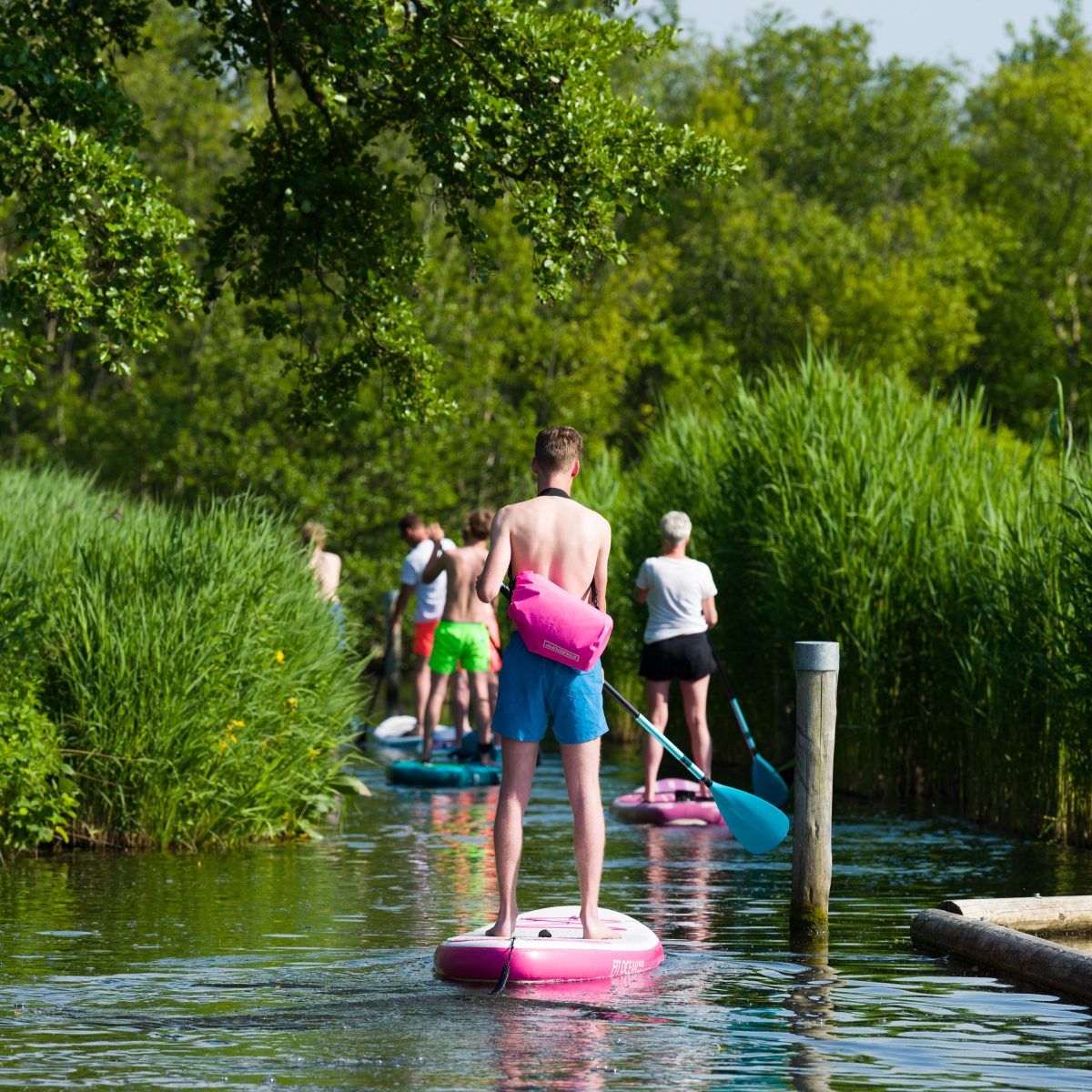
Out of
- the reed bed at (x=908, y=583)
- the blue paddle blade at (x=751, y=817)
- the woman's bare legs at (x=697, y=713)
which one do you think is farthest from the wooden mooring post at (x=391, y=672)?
the blue paddle blade at (x=751, y=817)

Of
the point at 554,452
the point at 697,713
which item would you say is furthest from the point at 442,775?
the point at 554,452

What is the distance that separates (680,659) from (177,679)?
3.55 meters

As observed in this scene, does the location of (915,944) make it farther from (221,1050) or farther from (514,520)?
(221,1050)

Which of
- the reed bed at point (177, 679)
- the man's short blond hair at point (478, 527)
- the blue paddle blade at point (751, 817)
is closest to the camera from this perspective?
the blue paddle blade at point (751, 817)

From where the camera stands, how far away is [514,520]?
289 inches

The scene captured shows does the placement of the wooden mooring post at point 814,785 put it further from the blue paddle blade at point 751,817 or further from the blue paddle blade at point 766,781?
the blue paddle blade at point 766,781

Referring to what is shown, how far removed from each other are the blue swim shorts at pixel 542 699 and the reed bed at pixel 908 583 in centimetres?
445

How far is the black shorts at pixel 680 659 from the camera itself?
12.5 m

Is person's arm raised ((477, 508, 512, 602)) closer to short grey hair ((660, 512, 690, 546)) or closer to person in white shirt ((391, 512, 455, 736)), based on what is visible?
short grey hair ((660, 512, 690, 546))

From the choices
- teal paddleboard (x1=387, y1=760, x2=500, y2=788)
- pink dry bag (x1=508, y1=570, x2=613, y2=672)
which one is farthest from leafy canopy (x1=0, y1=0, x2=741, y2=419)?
teal paddleboard (x1=387, y1=760, x2=500, y2=788)

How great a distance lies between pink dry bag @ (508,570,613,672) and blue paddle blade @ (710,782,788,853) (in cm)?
182

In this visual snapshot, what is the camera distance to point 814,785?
8344mm

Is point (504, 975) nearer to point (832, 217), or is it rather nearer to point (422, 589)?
point (422, 589)

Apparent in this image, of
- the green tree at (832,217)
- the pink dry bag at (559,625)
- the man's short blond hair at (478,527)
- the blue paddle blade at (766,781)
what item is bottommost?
the blue paddle blade at (766,781)
